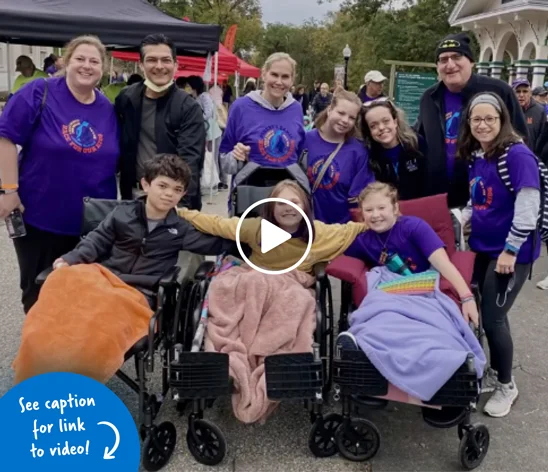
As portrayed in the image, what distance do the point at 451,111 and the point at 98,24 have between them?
136 inches

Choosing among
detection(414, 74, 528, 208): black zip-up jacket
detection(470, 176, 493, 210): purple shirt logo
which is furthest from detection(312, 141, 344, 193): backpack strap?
detection(470, 176, 493, 210): purple shirt logo

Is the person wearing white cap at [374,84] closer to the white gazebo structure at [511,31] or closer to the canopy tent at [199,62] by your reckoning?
the canopy tent at [199,62]

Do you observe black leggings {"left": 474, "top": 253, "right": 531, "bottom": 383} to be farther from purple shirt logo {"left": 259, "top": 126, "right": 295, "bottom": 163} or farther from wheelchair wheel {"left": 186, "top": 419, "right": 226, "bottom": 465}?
wheelchair wheel {"left": 186, "top": 419, "right": 226, "bottom": 465}

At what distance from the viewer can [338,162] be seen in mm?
3832

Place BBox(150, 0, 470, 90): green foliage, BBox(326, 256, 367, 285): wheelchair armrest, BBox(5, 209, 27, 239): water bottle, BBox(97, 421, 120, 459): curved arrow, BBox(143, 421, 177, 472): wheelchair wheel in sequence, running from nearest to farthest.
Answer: BBox(97, 421, 120, 459): curved arrow, BBox(143, 421, 177, 472): wheelchair wheel, BBox(326, 256, 367, 285): wheelchair armrest, BBox(5, 209, 27, 239): water bottle, BBox(150, 0, 470, 90): green foliage

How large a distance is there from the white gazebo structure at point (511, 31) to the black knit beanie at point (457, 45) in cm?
1045

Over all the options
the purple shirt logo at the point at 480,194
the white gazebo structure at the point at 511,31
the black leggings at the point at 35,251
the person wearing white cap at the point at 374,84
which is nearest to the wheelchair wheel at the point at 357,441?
the purple shirt logo at the point at 480,194

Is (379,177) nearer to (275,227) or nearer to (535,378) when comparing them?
(275,227)

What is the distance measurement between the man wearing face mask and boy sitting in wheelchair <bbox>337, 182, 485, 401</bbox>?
44.3 inches

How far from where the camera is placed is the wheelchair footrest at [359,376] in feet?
8.92

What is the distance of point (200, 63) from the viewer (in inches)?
498

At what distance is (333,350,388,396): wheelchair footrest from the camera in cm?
272

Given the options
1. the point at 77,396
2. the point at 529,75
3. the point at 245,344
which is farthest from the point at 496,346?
the point at 529,75

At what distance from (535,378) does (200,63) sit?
10402 mm
